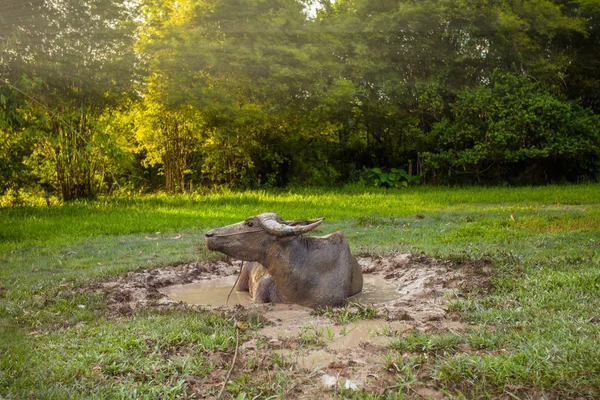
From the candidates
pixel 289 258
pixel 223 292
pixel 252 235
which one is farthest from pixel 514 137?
pixel 252 235

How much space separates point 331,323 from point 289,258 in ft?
3.24

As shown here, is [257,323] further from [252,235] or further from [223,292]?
[223,292]

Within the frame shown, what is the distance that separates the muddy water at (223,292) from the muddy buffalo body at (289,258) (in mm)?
394

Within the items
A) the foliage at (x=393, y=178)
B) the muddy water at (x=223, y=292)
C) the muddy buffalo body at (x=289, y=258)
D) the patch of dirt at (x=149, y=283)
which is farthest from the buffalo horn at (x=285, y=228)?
the foliage at (x=393, y=178)

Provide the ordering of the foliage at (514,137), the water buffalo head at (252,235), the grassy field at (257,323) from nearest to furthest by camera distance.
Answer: the grassy field at (257,323) → the water buffalo head at (252,235) → the foliage at (514,137)

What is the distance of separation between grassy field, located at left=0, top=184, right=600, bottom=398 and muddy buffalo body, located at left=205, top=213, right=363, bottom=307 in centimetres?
82

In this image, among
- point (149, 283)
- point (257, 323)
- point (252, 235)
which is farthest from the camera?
point (149, 283)

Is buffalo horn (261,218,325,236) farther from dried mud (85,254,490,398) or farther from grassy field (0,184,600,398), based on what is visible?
grassy field (0,184,600,398)

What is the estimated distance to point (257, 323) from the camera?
4895 millimetres

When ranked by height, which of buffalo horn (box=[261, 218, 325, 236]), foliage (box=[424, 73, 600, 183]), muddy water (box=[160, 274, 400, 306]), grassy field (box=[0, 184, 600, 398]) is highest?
foliage (box=[424, 73, 600, 183])

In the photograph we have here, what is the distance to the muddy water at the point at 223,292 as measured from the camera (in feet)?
20.3

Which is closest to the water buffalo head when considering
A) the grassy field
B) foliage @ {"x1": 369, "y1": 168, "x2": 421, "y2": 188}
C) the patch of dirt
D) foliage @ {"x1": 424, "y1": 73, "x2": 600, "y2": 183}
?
the grassy field

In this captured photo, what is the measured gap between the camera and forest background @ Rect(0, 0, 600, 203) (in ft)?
54.5

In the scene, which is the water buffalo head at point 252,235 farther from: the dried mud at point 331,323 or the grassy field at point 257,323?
the grassy field at point 257,323
